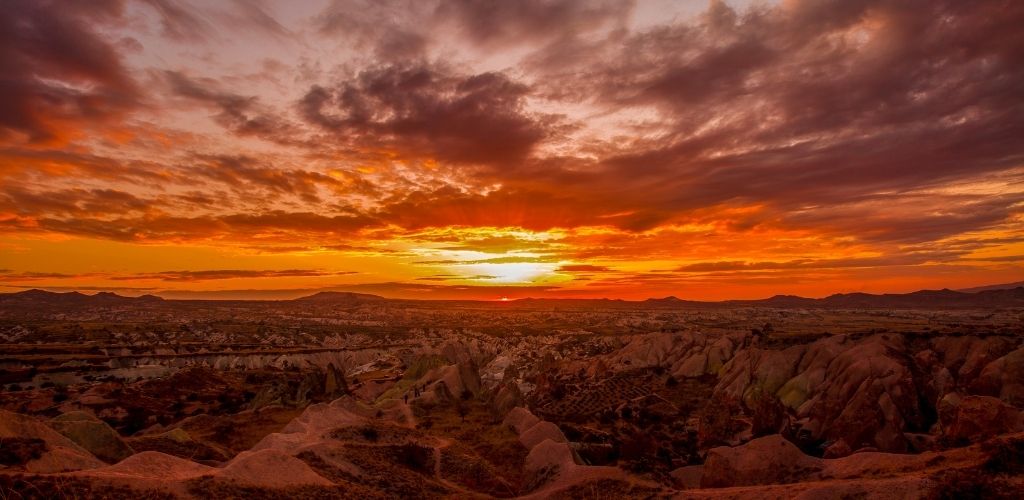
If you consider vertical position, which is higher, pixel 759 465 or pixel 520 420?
pixel 759 465

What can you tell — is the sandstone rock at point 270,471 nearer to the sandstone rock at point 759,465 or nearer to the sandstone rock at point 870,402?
the sandstone rock at point 759,465

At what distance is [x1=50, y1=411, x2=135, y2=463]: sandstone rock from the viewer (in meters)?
36.0

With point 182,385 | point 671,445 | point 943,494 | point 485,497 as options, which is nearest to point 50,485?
point 485,497

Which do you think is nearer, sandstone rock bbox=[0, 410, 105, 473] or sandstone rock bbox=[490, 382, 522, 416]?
sandstone rock bbox=[0, 410, 105, 473]

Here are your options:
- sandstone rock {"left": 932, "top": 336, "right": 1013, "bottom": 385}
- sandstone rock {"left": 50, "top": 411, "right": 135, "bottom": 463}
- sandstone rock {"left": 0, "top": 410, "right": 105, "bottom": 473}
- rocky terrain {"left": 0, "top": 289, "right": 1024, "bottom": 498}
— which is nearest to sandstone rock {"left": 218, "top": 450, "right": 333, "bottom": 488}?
rocky terrain {"left": 0, "top": 289, "right": 1024, "bottom": 498}

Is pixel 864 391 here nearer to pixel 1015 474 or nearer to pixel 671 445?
pixel 671 445

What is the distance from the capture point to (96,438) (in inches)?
1443

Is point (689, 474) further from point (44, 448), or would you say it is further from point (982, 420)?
point (44, 448)

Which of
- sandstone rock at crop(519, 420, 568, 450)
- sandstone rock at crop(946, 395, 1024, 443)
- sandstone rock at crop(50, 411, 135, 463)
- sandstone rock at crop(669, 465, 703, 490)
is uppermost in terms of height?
sandstone rock at crop(946, 395, 1024, 443)

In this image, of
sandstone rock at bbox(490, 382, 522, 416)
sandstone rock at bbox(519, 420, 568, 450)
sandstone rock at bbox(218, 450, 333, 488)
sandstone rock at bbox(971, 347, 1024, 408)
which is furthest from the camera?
sandstone rock at bbox(490, 382, 522, 416)

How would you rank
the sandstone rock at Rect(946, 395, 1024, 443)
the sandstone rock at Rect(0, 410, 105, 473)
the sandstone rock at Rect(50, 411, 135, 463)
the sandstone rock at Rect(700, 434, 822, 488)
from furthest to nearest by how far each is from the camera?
the sandstone rock at Rect(50, 411, 135, 463), the sandstone rock at Rect(700, 434, 822, 488), the sandstone rock at Rect(946, 395, 1024, 443), the sandstone rock at Rect(0, 410, 105, 473)

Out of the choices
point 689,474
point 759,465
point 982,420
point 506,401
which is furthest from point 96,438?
point 982,420

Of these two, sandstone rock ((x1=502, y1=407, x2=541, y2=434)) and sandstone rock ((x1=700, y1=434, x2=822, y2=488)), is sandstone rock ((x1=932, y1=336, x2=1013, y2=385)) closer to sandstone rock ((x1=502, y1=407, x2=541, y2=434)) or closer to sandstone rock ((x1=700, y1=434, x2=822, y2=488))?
sandstone rock ((x1=700, y1=434, x2=822, y2=488))

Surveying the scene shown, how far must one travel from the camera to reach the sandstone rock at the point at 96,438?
36.0 metres
